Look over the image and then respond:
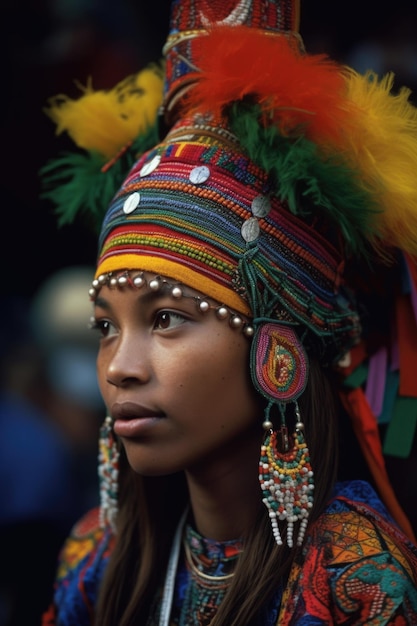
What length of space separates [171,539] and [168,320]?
0.72 metres

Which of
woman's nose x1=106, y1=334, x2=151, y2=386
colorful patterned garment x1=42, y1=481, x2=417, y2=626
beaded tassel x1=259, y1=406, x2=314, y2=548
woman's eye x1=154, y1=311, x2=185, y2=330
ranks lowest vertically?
colorful patterned garment x1=42, y1=481, x2=417, y2=626

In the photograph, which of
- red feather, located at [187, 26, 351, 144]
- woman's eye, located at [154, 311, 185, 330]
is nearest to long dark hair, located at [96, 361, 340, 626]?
woman's eye, located at [154, 311, 185, 330]

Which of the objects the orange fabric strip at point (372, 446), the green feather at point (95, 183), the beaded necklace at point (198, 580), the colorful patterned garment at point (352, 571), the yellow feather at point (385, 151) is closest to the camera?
the colorful patterned garment at point (352, 571)

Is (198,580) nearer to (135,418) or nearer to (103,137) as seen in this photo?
(135,418)

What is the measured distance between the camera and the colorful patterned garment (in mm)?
1913

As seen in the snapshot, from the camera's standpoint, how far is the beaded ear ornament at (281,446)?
1976mm

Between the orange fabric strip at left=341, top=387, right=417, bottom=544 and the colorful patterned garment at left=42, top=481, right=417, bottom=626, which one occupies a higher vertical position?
the orange fabric strip at left=341, top=387, right=417, bottom=544

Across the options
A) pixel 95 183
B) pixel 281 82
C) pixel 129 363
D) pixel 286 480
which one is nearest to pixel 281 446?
pixel 286 480

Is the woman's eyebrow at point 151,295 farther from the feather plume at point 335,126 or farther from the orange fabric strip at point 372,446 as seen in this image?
the orange fabric strip at point 372,446

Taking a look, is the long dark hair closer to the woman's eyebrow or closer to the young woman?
the young woman

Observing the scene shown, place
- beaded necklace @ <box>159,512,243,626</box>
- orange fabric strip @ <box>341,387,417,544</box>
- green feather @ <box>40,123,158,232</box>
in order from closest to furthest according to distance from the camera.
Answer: beaded necklace @ <box>159,512,243,626</box> → orange fabric strip @ <box>341,387,417,544</box> → green feather @ <box>40,123,158,232</box>

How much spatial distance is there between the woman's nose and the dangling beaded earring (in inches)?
13.8

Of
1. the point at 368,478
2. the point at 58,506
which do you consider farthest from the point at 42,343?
the point at 368,478

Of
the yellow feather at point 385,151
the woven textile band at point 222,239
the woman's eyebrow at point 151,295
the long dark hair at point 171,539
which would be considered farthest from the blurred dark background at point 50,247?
the woman's eyebrow at point 151,295
